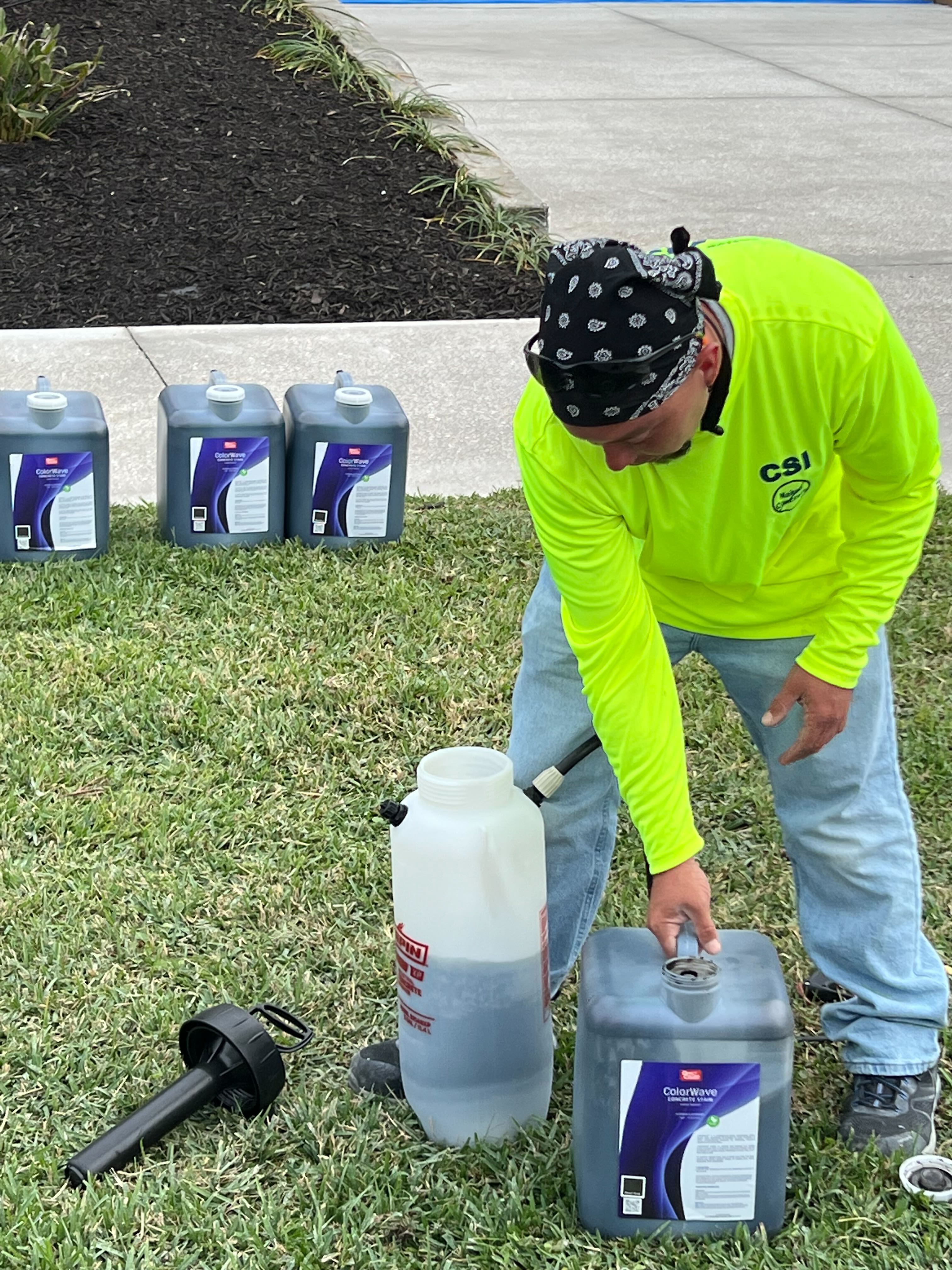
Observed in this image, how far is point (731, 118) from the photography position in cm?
1031

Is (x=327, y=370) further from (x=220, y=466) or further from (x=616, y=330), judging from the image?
(x=616, y=330)

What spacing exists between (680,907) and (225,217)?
5.89 m

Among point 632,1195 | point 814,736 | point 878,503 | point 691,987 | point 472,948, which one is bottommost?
point 632,1195

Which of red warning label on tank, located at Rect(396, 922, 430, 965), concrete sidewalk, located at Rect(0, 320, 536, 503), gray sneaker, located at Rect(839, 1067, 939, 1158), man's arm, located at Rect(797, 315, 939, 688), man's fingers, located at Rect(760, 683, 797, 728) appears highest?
man's arm, located at Rect(797, 315, 939, 688)

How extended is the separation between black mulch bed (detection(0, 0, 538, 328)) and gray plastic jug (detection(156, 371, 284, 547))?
202 centimetres

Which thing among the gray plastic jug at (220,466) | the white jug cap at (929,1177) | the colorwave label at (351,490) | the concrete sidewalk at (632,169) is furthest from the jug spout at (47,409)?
the white jug cap at (929,1177)

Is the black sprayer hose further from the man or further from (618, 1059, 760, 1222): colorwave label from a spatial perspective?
(618, 1059, 760, 1222): colorwave label

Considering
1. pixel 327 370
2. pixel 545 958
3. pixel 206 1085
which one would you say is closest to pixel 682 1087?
pixel 545 958

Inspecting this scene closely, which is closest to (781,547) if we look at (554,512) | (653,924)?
(554,512)

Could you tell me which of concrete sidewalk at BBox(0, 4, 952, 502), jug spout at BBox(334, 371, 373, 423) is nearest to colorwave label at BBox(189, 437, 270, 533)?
jug spout at BBox(334, 371, 373, 423)

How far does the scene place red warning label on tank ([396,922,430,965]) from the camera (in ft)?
8.38

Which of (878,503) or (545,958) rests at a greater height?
(878,503)

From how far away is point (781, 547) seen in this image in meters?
2.46

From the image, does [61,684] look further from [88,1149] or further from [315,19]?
[315,19]
